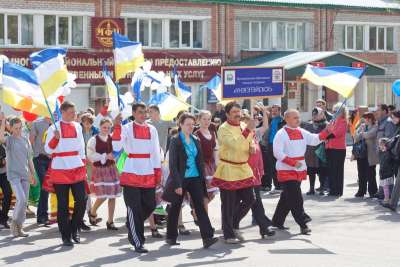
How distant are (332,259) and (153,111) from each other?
4.47 m

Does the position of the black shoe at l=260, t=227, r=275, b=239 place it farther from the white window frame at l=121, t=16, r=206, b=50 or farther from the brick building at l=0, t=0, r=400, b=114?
the white window frame at l=121, t=16, r=206, b=50

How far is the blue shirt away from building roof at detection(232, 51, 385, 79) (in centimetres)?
2299

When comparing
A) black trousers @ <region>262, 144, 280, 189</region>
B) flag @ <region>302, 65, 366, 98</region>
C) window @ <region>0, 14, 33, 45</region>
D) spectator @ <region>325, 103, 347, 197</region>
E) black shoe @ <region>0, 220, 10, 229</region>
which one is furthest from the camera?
window @ <region>0, 14, 33, 45</region>

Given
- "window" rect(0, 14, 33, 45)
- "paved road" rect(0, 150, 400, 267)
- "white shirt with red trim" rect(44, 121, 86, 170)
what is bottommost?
"paved road" rect(0, 150, 400, 267)

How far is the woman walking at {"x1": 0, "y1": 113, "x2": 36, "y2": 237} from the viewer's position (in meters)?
12.0

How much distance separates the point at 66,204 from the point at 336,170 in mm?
6790

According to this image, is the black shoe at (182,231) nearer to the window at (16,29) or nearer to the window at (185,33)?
the window at (16,29)

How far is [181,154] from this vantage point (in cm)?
1101

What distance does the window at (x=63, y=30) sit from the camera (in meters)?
33.6

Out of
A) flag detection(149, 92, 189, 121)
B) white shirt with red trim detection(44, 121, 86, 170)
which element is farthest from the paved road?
flag detection(149, 92, 189, 121)

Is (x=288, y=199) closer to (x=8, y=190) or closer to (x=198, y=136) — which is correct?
(x=198, y=136)

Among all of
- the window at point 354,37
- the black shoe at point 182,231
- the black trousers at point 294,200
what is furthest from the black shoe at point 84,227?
the window at point 354,37

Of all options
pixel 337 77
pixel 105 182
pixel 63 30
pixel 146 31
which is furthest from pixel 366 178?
pixel 146 31

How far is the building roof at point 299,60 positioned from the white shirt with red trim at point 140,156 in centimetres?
2325
